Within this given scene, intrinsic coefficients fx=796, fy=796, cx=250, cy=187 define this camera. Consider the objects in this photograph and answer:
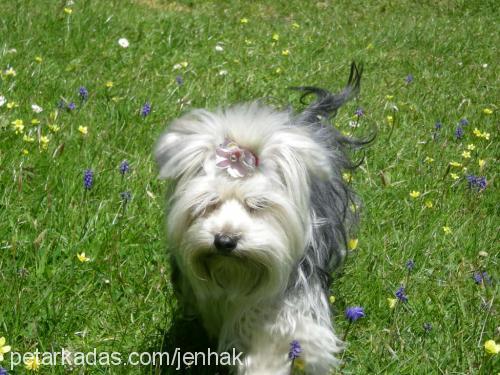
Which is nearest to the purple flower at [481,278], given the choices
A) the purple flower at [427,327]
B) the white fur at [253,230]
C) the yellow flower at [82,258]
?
the purple flower at [427,327]

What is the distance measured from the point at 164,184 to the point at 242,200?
1.59 metres

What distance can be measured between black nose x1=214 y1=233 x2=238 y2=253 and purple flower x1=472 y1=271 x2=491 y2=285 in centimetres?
143

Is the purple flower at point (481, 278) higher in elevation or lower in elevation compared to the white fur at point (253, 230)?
lower

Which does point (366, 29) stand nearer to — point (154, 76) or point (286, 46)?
point (286, 46)

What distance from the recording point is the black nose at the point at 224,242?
2.73 metres

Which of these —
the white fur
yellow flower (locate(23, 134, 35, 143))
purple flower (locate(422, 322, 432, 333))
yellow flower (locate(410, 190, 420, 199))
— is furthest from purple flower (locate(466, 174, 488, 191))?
yellow flower (locate(23, 134, 35, 143))

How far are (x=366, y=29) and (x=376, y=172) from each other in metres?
4.97

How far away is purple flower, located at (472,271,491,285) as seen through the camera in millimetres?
3664

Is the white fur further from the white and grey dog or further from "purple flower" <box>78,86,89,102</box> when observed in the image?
"purple flower" <box>78,86,89,102</box>

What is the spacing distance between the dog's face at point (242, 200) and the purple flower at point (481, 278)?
3.57ft

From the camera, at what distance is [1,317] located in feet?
9.95

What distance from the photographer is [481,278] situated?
3.77 m

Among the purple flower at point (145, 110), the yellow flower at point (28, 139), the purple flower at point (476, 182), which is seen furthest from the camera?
the purple flower at point (145, 110)

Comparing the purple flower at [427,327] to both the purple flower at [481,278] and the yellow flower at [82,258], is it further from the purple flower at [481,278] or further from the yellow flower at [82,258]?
the yellow flower at [82,258]
